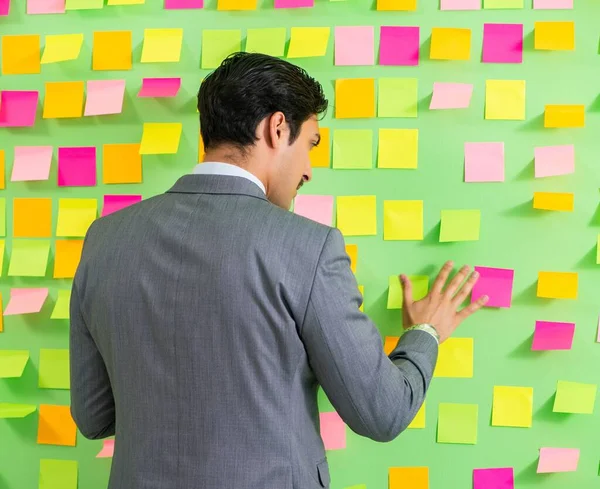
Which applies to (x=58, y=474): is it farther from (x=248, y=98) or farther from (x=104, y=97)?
(x=248, y=98)

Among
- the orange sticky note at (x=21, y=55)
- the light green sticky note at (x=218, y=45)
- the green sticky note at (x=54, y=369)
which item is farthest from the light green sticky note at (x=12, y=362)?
the light green sticky note at (x=218, y=45)

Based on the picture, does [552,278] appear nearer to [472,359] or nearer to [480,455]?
[472,359]

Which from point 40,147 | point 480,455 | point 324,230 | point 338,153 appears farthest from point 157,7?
point 480,455

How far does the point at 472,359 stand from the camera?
4.76ft

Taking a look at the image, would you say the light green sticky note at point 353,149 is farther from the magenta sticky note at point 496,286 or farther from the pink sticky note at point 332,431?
the pink sticky note at point 332,431

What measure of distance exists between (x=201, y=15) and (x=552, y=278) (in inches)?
36.1

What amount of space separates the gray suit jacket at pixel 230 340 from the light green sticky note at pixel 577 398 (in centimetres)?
56

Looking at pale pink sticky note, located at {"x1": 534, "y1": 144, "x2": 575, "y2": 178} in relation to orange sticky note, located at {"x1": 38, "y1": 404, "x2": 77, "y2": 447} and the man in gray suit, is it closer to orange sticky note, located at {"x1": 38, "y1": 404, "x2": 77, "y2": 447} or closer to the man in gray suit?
the man in gray suit

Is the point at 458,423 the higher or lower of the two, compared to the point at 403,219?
lower

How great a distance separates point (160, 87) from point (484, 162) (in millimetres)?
696

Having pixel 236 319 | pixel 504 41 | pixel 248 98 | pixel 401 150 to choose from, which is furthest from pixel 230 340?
pixel 504 41

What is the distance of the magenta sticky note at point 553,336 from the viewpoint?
1432 mm

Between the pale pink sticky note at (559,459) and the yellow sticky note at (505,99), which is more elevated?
the yellow sticky note at (505,99)

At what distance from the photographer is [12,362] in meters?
1.56
